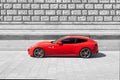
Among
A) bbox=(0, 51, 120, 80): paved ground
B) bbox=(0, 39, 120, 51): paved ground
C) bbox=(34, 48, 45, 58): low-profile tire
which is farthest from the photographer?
bbox=(0, 39, 120, 51): paved ground

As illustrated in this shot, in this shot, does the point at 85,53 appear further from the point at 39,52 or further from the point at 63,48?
the point at 39,52

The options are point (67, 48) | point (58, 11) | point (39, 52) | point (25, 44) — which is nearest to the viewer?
point (67, 48)

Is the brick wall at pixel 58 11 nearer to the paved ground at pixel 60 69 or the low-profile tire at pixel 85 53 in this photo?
the low-profile tire at pixel 85 53

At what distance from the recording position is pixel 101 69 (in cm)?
1334

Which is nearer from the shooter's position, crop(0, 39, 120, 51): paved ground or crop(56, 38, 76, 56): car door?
crop(56, 38, 76, 56): car door

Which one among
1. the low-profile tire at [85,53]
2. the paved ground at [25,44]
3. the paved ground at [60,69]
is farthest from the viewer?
the paved ground at [25,44]

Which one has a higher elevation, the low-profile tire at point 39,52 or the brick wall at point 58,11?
the brick wall at point 58,11

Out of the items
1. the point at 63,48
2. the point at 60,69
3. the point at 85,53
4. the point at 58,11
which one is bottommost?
the point at 60,69

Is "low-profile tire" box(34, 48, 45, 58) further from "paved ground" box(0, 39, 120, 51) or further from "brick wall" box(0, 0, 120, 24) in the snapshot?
"brick wall" box(0, 0, 120, 24)

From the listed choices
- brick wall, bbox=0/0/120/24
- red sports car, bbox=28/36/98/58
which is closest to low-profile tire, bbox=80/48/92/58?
red sports car, bbox=28/36/98/58

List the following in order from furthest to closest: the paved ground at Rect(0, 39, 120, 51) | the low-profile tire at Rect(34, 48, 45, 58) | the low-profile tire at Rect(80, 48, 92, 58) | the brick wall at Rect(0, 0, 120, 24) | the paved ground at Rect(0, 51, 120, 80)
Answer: the brick wall at Rect(0, 0, 120, 24) → the paved ground at Rect(0, 39, 120, 51) → the low-profile tire at Rect(34, 48, 45, 58) → the low-profile tire at Rect(80, 48, 92, 58) → the paved ground at Rect(0, 51, 120, 80)

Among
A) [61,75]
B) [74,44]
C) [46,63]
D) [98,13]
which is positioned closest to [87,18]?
[98,13]

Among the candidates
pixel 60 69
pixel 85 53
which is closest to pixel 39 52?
pixel 85 53

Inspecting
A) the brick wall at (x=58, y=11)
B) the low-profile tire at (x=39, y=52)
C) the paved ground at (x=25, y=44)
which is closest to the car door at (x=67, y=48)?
the low-profile tire at (x=39, y=52)
